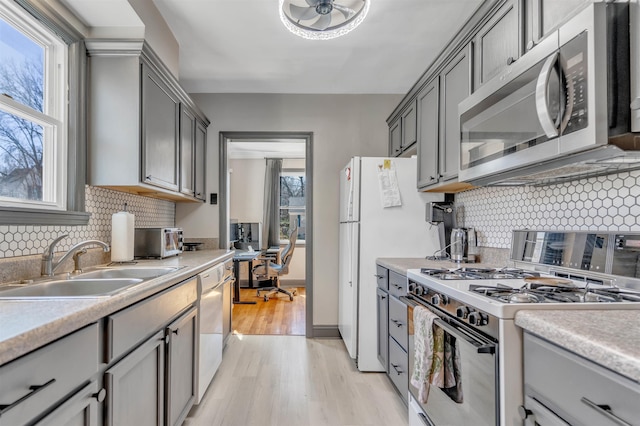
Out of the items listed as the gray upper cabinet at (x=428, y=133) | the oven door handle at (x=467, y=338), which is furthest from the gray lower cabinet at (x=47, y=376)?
the gray upper cabinet at (x=428, y=133)

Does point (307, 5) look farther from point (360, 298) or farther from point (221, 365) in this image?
point (221, 365)

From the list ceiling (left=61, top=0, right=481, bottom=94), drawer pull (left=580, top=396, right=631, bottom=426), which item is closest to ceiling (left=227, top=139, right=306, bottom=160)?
ceiling (left=61, top=0, right=481, bottom=94)

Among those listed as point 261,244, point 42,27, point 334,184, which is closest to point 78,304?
point 42,27

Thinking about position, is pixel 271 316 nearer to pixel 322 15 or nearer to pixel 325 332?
pixel 325 332

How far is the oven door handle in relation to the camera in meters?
1.07

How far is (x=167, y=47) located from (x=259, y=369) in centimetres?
255

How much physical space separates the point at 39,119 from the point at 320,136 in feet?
7.71

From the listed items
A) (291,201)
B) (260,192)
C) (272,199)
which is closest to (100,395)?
(272,199)

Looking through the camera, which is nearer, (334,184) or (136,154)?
(136,154)

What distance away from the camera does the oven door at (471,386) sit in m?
1.08

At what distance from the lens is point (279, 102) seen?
11.5 feet

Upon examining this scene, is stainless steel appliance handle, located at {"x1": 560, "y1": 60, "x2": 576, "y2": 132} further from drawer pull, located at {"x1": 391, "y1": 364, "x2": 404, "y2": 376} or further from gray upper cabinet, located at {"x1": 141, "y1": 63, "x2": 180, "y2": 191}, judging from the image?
gray upper cabinet, located at {"x1": 141, "y1": 63, "x2": 180, "y2": 191}

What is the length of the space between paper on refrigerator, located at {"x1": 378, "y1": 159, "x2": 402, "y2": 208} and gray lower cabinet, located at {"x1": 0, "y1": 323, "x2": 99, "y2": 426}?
2060 millimetres

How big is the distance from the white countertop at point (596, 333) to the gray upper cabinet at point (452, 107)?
3.75 feet
